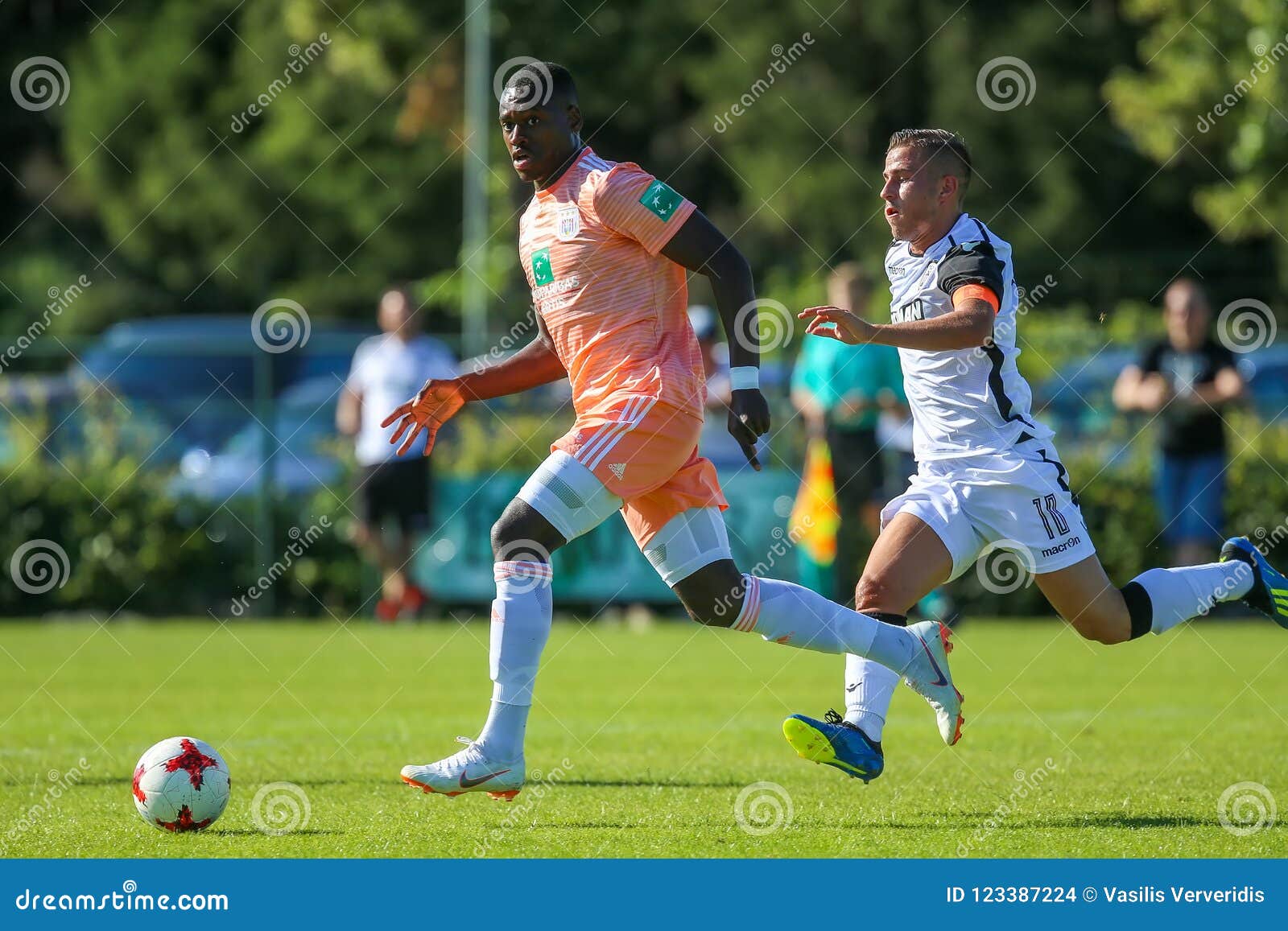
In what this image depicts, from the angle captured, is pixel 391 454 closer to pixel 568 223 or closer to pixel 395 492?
pixel 395 492

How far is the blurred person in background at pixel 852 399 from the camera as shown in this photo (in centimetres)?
1284

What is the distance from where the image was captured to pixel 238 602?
643 inches

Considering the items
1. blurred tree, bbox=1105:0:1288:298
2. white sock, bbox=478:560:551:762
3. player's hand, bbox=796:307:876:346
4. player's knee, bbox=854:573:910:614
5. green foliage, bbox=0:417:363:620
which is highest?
blurred tree, bbox=1105:0:1288:298

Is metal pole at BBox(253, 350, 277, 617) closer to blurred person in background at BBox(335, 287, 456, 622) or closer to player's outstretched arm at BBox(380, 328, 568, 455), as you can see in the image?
blurred person in background at BBox(335, 287, 456, 622)

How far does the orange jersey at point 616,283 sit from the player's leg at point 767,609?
0.44 meters

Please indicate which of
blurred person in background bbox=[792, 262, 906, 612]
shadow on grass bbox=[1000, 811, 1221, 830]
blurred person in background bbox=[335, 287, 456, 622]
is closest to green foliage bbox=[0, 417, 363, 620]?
blurred person in background bbox=[335, 287, 456, 622]

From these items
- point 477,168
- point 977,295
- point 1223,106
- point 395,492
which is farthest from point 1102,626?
point 477,168

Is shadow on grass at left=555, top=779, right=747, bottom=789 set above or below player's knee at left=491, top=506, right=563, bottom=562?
below

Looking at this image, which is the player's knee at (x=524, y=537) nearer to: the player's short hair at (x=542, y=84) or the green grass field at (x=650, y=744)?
the green grass field at (x=650, y=744)

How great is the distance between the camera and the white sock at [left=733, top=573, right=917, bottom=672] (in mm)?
6031

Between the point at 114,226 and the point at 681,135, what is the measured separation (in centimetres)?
1355

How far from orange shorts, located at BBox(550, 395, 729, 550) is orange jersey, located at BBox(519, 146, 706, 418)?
0.04 m
